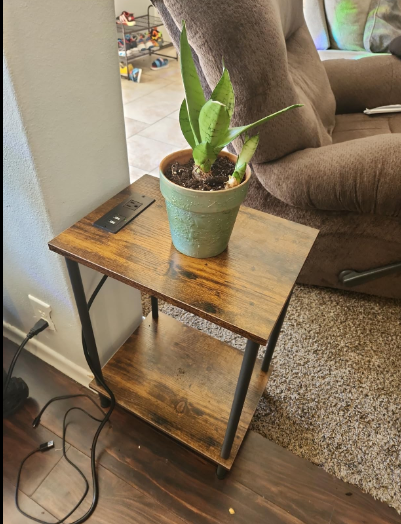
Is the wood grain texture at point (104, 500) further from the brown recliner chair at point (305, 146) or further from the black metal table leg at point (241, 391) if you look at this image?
the brown recliner chair at point (305, 146)

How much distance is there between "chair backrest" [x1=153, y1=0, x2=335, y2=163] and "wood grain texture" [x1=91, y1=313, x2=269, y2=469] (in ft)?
1.81

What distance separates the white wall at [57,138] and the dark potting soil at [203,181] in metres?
0.19

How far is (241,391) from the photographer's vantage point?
627 mm

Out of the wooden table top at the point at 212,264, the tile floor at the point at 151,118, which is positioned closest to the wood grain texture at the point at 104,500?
the wooden table top at the point at 212,264

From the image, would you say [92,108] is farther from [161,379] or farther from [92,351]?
[161,379]

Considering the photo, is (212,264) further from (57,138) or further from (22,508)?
(22,508)

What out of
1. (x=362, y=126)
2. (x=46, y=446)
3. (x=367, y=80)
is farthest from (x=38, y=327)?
(x=367, y=80)

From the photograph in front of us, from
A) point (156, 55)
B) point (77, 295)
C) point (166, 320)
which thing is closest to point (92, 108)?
point (77, 295)

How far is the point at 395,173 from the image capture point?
86cm

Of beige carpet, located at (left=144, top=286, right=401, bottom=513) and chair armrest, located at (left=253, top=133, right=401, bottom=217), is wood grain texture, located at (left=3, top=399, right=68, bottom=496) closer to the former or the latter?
beige carpet, located at (left=144, top=286, right=401, bottom=513)

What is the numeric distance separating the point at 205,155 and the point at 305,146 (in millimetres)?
561

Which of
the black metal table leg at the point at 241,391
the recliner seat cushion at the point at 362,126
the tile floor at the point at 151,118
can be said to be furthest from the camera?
the tile floor at the point at 151,118

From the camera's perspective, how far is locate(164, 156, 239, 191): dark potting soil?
552mm

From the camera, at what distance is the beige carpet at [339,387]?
0.90 m
